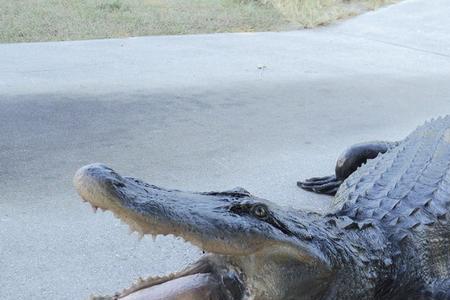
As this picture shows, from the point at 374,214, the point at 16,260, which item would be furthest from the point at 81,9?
the point at 374,214

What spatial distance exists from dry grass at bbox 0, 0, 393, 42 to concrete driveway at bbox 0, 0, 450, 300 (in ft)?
1.73

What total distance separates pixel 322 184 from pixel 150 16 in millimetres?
5495

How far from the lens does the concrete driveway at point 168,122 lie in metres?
2.58

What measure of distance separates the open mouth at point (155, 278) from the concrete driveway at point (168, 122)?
766 mm

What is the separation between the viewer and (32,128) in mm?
4059

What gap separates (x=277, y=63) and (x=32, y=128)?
2.96 meters

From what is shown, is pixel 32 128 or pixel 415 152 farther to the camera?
pixel 32 128

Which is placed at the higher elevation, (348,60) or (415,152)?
(415,152)

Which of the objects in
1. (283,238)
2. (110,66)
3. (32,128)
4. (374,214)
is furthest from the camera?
(110,66)

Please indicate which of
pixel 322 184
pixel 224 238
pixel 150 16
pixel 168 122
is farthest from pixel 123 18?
pixel 224 238

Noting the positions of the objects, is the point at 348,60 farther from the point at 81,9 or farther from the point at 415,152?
the point at 415,152

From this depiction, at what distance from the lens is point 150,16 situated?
8.27 metres

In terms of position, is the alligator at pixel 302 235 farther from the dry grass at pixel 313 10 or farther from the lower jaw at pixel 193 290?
the dry grass at pixel 313 10

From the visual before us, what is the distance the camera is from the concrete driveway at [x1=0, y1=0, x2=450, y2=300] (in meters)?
2.58
